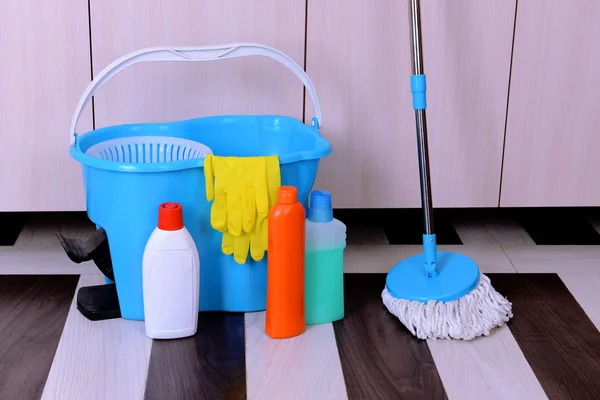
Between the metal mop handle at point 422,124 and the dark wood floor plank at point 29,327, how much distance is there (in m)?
0.68

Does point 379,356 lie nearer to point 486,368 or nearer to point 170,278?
point 486,368

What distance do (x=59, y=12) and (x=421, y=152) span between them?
2.49 ft

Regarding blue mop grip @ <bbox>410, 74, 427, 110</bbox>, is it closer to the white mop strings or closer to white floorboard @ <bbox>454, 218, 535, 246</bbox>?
the white mop strings

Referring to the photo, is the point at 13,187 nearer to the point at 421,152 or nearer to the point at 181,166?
the point at 181,166

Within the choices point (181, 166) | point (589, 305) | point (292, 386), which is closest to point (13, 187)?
point (181, 166)

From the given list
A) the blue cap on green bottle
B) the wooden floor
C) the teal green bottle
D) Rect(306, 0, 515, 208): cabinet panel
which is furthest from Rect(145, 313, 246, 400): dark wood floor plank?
Rect(306, 0, 515, 208): cabinet panel

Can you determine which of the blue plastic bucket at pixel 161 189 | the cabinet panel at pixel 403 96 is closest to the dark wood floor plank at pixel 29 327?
the blue plastic bucket at pixel 161 189

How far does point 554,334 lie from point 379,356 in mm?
331

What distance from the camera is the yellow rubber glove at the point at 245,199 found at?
4.58 ft

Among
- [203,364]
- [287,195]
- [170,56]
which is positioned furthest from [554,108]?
[203,364]

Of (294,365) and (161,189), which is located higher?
(161,189)

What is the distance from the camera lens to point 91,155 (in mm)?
1515

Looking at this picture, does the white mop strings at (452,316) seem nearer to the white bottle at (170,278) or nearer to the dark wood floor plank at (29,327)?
the white bottle at (170,278)

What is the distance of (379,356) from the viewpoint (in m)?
A: 1.39
